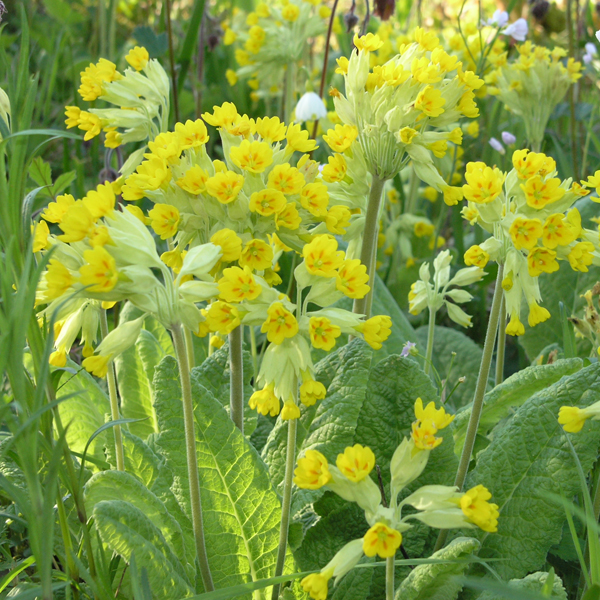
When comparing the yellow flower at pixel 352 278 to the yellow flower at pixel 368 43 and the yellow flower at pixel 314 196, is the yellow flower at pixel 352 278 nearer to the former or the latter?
the yellow flower at pixel 314 196

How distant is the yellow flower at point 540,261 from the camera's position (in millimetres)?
1634

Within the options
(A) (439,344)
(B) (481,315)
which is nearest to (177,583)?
(A) (439,344)

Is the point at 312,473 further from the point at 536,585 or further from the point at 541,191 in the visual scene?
the point at 541,191

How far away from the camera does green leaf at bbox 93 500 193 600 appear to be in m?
1.45

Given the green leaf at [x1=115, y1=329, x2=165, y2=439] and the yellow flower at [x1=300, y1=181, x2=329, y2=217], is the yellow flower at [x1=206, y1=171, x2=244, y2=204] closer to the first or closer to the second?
the yellow flower at [x1=300, y1=181, x2=329, y2=217]

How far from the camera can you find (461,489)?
1792 millimetres

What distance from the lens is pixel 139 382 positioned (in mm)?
2428

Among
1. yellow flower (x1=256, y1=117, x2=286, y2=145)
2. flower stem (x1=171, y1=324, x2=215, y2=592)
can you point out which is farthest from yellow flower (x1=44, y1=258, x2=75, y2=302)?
yellow flower (x1=256, y1=117, x2=286, y2=145)

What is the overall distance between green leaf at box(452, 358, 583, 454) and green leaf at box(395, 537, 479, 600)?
0.55 metres

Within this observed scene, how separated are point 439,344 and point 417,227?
0.91m

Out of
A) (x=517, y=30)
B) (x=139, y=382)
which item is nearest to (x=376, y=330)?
(x=139, y=382)

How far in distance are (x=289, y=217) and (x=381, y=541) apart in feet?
2.18

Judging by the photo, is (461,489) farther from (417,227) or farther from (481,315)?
(417,227)

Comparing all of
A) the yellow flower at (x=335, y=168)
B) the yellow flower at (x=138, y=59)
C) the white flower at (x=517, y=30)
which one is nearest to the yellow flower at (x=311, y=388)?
the yellow flower at (x=335, y=168)
